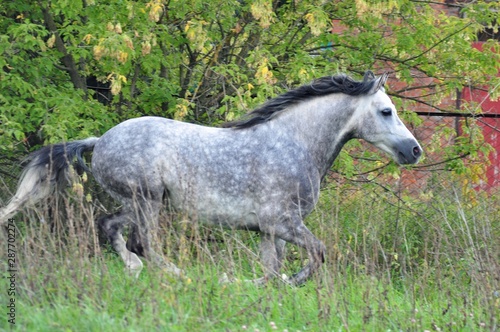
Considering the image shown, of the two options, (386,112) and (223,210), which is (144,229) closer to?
(223,210)

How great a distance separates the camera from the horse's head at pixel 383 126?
22.6ft

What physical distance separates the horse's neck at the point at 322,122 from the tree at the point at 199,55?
0.69 metres

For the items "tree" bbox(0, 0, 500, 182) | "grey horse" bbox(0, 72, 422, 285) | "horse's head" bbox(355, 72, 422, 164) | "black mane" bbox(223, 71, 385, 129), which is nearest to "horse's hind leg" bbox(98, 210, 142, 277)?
"grey horse" bbox(0, 72, 422, 285)

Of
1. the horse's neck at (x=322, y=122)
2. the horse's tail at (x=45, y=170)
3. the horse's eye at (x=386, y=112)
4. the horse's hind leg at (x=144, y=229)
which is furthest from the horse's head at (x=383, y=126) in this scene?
the horse's tail at (x=45, y=170)

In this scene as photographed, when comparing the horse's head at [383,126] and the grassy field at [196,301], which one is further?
the horse's head at [383,126]

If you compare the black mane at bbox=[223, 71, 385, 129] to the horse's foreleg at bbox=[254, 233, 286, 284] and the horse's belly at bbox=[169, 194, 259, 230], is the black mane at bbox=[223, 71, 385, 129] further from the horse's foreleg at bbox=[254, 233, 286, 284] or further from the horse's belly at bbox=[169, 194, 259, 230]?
the horse's foreleg at bbox=[254, 233, 286, 284]

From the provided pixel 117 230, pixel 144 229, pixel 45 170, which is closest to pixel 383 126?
pixel 144 229

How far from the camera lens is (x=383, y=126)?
695 centimetres

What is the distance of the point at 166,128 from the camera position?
6824 mm

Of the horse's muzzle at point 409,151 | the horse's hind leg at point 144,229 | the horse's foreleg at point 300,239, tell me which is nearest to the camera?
the horse's hind leg at point 144,229

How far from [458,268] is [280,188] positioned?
1822 mm

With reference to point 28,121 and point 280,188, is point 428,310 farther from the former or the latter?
point 28,121

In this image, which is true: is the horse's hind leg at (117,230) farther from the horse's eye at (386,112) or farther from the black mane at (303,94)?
the horse's eye at (386,112)

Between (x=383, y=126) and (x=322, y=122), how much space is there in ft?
1.57
